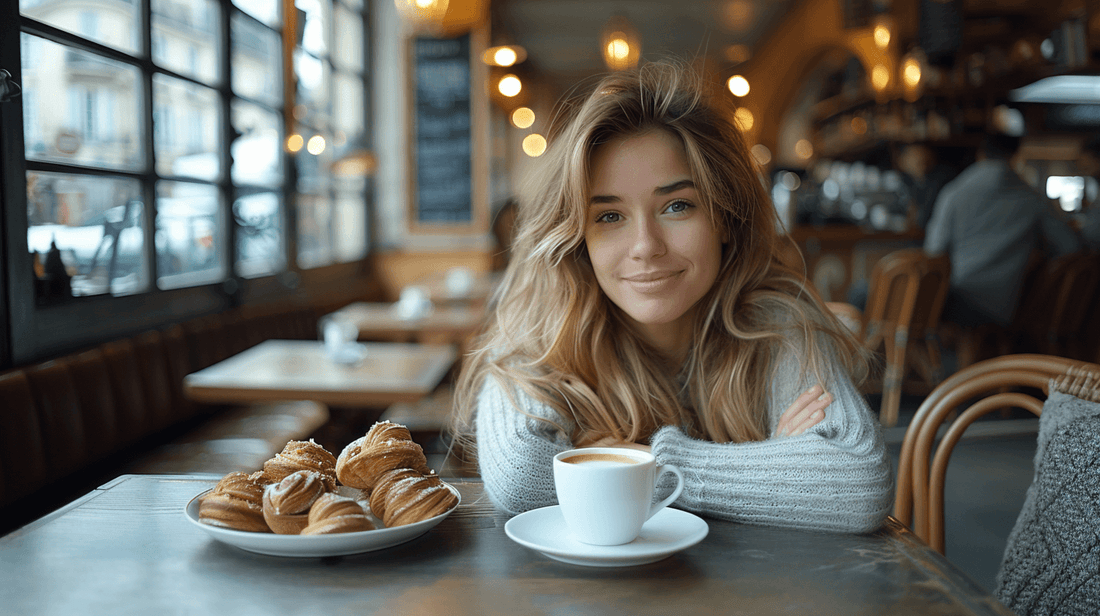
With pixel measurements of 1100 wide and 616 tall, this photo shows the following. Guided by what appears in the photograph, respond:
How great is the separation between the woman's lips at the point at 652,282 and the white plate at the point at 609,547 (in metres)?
0.39

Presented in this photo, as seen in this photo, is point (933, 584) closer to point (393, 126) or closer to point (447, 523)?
point (447, 523)

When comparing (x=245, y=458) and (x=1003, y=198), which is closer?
(x=245, y=458)

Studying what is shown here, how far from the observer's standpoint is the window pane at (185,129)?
345 centimetres

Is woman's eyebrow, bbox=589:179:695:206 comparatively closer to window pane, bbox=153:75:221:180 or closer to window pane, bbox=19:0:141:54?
window pane, bbox=19:0:141:54

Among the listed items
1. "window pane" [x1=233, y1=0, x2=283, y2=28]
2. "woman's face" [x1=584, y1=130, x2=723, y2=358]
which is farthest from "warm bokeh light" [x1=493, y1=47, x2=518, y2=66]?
"woman's face" [x1=584, y1=130, x2=723, y2=358]

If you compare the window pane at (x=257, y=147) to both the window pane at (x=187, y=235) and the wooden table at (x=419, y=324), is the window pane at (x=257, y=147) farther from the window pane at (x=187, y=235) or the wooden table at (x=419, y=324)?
the wooden table at (x=419, y=324)

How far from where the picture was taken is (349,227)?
22.1 ft

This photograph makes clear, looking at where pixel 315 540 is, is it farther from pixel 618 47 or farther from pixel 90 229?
pixel 618 47

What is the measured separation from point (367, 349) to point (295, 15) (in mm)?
2420

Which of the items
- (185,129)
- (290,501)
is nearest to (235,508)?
(290,501)

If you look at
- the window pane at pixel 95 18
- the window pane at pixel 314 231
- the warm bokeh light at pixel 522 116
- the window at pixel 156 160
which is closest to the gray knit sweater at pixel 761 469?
the window at pixel 156 160

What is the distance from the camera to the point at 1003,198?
479cm

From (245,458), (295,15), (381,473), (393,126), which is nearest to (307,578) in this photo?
(381,473)

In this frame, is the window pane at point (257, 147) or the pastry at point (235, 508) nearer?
the pastry at point (235, 508)
